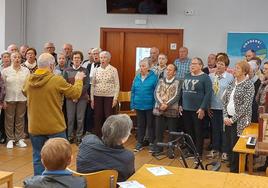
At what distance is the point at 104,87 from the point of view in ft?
21.6

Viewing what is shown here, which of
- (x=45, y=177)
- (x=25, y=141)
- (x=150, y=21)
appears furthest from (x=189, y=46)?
(x=45, y=177)

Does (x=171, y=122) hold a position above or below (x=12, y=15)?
below

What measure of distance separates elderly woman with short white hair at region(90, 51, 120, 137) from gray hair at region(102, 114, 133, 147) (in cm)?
356

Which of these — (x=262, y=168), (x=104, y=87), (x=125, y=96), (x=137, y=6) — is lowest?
(x=262, y=168)

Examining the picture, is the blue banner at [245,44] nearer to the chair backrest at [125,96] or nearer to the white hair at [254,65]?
the white hair at [254,65]

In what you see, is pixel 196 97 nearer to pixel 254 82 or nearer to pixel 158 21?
pixel 254 82

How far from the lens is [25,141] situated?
682cm

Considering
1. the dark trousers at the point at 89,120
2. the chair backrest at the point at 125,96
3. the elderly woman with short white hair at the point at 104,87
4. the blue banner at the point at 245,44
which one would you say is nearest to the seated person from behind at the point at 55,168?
the elderly woman with short white hair at the point at 104,87

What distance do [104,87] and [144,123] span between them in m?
0.85

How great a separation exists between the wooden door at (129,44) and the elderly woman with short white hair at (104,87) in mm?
A: 2024

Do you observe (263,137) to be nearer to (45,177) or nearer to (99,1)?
(45,177)

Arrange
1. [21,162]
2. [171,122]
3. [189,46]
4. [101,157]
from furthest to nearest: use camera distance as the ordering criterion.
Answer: [189,46]
[171,122]
[21,162]
[101,157]

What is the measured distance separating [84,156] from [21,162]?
293 centimetres

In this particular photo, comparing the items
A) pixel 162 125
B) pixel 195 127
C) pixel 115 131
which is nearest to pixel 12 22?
pixel 162 125
